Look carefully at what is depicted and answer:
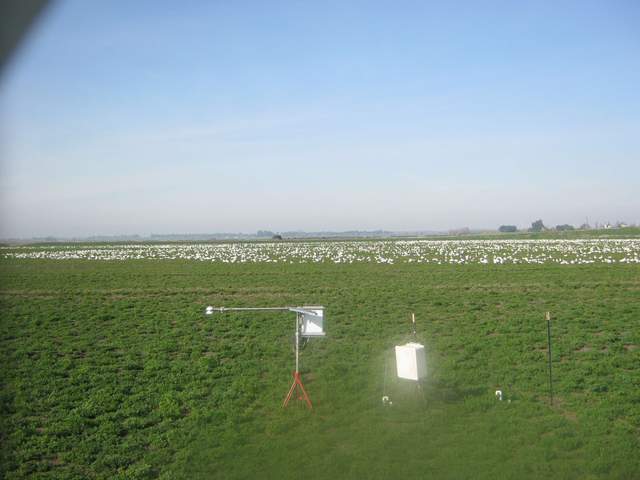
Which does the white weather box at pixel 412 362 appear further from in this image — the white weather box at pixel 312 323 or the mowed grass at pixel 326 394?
the white weather box at pixel 312 323

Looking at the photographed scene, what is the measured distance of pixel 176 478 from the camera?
573 cm

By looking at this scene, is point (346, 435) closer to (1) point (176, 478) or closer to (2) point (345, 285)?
(1) point (176, 478)

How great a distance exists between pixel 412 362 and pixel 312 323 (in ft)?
5.54

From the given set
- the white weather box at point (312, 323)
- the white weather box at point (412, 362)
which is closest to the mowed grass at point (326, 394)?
the white weather box at point (412, 362)

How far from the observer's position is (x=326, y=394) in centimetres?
851

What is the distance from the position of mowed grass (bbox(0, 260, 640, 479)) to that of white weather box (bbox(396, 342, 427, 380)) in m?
0.41

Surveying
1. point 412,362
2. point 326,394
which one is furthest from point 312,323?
point 412,362

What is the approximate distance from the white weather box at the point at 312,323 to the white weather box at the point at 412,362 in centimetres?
137

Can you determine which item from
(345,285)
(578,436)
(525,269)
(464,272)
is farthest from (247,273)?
(578,436)

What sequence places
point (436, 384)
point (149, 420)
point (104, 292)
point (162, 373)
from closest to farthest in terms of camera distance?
point (149, 420)
point (436, 384)
point (162, 373)
point (104, 292)

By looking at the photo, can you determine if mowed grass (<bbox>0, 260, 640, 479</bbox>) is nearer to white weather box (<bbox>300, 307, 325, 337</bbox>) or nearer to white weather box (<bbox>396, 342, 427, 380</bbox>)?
white weather box (<bbox>396, 342, 427, 380</bbox>)

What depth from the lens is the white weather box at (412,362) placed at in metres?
7.89

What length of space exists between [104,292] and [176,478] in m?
19.9

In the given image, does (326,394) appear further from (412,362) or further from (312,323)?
(412,362)
